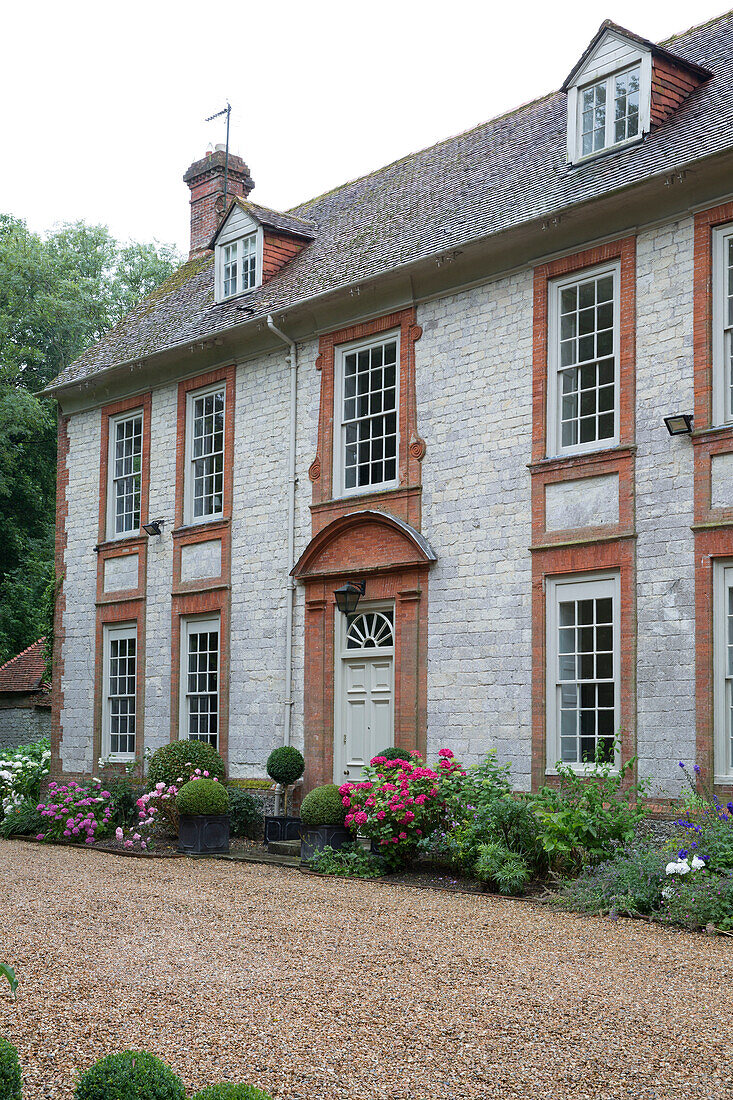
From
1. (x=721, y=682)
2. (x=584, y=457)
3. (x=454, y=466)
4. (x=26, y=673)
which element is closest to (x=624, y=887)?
(x=721, y=682)

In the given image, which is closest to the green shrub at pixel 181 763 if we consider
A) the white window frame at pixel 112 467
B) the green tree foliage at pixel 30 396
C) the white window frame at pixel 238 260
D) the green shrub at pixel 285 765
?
the green shrub at pixel 285 765

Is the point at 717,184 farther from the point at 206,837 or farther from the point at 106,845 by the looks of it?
the point at 106,845

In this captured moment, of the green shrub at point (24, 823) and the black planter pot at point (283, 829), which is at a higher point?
the black planter pot at point (283, 829)

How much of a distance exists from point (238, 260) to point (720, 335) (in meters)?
8.93

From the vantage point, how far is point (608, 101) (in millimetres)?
13148

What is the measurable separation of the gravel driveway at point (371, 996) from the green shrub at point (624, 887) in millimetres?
287

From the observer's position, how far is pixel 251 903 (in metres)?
10.0

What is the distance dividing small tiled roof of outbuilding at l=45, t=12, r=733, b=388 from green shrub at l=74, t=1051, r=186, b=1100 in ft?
31.9

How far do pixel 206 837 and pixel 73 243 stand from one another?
29.4 meters

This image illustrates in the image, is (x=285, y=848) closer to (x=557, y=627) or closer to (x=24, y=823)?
(x=557, y=627)

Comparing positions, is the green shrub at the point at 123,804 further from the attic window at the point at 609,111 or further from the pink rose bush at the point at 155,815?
the attic window at the point at 609,111

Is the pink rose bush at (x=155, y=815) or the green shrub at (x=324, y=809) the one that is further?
the pink rose bush at (x=155, y=815)

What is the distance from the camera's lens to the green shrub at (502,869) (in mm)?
10469

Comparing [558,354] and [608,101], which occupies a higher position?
[608,101]
